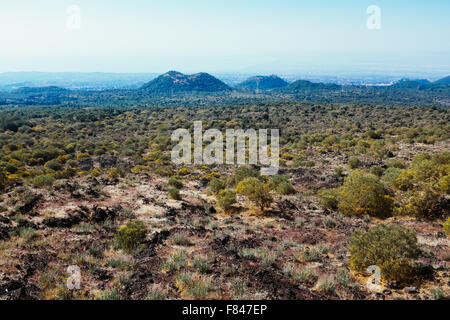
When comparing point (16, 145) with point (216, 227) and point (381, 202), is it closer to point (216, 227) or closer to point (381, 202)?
point (216, 227)

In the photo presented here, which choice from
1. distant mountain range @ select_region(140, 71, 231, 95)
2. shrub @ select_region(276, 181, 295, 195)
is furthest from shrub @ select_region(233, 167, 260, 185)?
distant mountain range @ select_region(140, 71, 231, 95)

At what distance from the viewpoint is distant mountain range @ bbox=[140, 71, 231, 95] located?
6885 inches

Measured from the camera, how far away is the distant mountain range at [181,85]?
17488cm

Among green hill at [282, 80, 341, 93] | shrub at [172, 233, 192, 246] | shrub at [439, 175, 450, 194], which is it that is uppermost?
green hill at [282, 80, 341, 93]

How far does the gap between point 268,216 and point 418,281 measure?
6.19 m

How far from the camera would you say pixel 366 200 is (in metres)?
10.9

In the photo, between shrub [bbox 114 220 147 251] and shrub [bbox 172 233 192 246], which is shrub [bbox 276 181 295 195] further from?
shrub [bbox 114 220 147 251]

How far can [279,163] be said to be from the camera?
75.1 feet

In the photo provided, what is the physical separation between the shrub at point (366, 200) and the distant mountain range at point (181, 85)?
553 ft

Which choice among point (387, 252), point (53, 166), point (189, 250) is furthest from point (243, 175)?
point (53, 166)

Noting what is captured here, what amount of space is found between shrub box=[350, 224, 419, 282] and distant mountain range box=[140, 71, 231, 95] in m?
173

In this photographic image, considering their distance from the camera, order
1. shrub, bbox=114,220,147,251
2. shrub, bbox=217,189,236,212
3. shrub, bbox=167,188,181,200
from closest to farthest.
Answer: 1. shrub, bbox=114,220,147,251
2. shrub, bbox=217,189,236,212
3. shrub, bbox=167,188,181,200

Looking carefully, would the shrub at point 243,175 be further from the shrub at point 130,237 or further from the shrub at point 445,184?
the shrub at point 445,184
